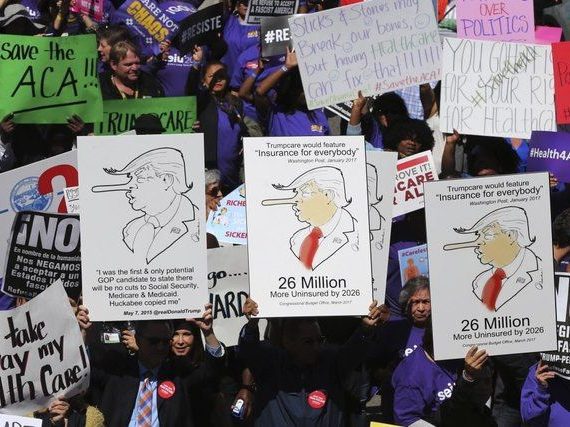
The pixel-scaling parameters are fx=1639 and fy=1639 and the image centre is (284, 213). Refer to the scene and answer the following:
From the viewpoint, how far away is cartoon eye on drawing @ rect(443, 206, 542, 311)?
941 cm

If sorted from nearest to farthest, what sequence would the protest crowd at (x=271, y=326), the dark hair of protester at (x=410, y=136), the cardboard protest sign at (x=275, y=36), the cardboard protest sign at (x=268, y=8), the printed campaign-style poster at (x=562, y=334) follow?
the protest crowd at (x=271, y=326) < the printed campaign-style poster at (x=562, y=334) < the dark hair of protester at (x=410, y=136) < the cardboard protest sign at (x=275, y=36) < the cardboard protest sign at (x=268, y=8)

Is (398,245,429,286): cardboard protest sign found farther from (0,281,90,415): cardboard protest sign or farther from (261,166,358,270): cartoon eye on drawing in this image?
(0,281,90,415): cardboard protest sign

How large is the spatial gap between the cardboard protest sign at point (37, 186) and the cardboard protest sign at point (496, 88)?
2841mm

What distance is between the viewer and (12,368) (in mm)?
9219

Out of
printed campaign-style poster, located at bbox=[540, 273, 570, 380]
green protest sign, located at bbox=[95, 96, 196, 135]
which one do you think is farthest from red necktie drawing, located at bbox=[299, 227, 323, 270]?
green protest sign, located at bbox=[95, 96, 196, 135]

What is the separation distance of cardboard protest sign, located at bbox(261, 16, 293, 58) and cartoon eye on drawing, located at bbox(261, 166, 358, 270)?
290 cm

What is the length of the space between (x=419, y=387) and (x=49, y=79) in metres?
3.54

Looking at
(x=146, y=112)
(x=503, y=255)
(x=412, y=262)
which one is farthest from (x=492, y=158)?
(x=146, y=112)

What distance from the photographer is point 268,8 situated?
12.7 meters

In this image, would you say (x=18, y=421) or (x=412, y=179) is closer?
(x=18, y=421)

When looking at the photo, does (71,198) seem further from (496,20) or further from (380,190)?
(496,20)

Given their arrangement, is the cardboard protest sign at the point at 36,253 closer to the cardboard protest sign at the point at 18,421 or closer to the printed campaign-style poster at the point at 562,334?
the cardboard protest sign at the point at 18,421

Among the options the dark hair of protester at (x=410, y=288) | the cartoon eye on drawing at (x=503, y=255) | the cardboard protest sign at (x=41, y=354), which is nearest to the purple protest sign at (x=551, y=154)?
the dark hair of protester at (x=410, y=288)

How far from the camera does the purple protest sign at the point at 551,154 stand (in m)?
11.4
